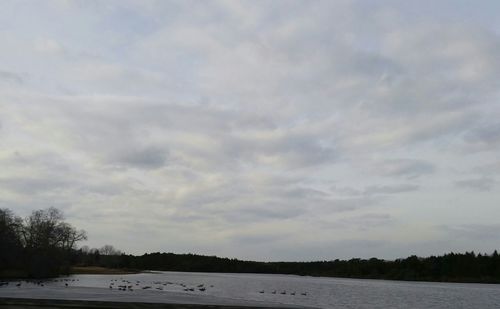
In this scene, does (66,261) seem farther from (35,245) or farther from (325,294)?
(325,294)

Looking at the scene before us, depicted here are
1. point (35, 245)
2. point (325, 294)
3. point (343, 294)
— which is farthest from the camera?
point (35, 245)

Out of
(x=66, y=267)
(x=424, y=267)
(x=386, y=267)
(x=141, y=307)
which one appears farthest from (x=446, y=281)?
(x=141, y=307)

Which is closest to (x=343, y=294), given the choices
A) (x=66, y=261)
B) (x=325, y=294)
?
(x=325, y=294)

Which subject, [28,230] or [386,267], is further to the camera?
[386,267]

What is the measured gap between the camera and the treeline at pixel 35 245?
3834 inches

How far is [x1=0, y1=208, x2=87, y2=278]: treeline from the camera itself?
3834 inches

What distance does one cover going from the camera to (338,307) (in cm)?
Result: 5288

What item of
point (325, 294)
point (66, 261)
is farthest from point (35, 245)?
point (325, 294)

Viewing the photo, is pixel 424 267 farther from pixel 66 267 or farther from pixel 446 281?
pixel 66 267

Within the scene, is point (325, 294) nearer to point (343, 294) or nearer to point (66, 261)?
point (343, 294)

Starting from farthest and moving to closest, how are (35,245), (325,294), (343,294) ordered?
(35,245) < (343,294) < (325,294)

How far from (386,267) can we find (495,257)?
1274 inches

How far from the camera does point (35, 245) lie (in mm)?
119875

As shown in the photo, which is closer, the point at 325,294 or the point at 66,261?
the point at 325,294
